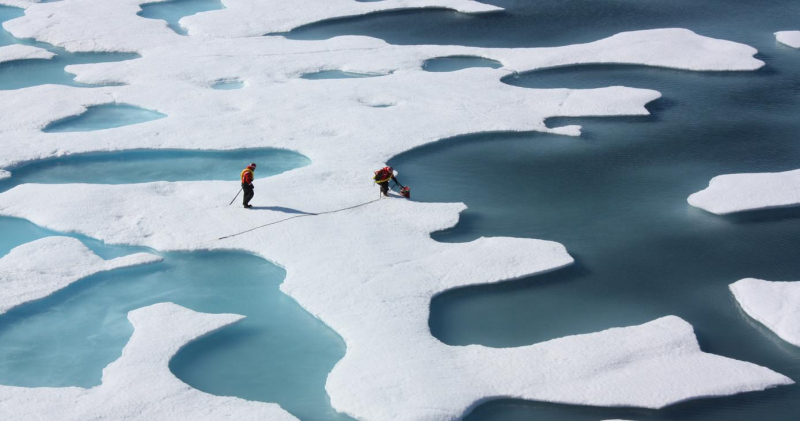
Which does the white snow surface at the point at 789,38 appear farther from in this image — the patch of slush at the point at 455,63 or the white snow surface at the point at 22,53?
the white snow surface at the point at 22,53

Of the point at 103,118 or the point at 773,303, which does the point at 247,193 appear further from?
the point at 773,303

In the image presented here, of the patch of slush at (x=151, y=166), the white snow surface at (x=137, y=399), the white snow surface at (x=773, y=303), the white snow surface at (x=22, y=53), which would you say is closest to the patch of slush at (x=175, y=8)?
the white snow surface at (x=22, y=53)

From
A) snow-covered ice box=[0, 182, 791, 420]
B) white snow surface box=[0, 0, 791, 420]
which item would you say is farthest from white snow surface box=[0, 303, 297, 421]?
snow-covered ice box=[0, 182, 791, 420]

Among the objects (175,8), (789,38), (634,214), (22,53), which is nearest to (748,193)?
(634,214)

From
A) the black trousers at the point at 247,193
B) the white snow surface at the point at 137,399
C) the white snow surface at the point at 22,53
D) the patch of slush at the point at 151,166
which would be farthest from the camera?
the white snow surface at the point at 22,53

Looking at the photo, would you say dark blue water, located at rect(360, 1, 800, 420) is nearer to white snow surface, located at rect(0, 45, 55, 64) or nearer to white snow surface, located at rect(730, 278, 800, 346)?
white snow surface, located at rect(730, 278, 800, 346)

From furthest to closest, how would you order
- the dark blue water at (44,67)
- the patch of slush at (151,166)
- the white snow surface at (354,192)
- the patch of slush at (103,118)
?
the dark blue water at (44,67)
the patch of slush at (103,118)
the patch of slush at (151,166)
the white snow surface at (354,192)
